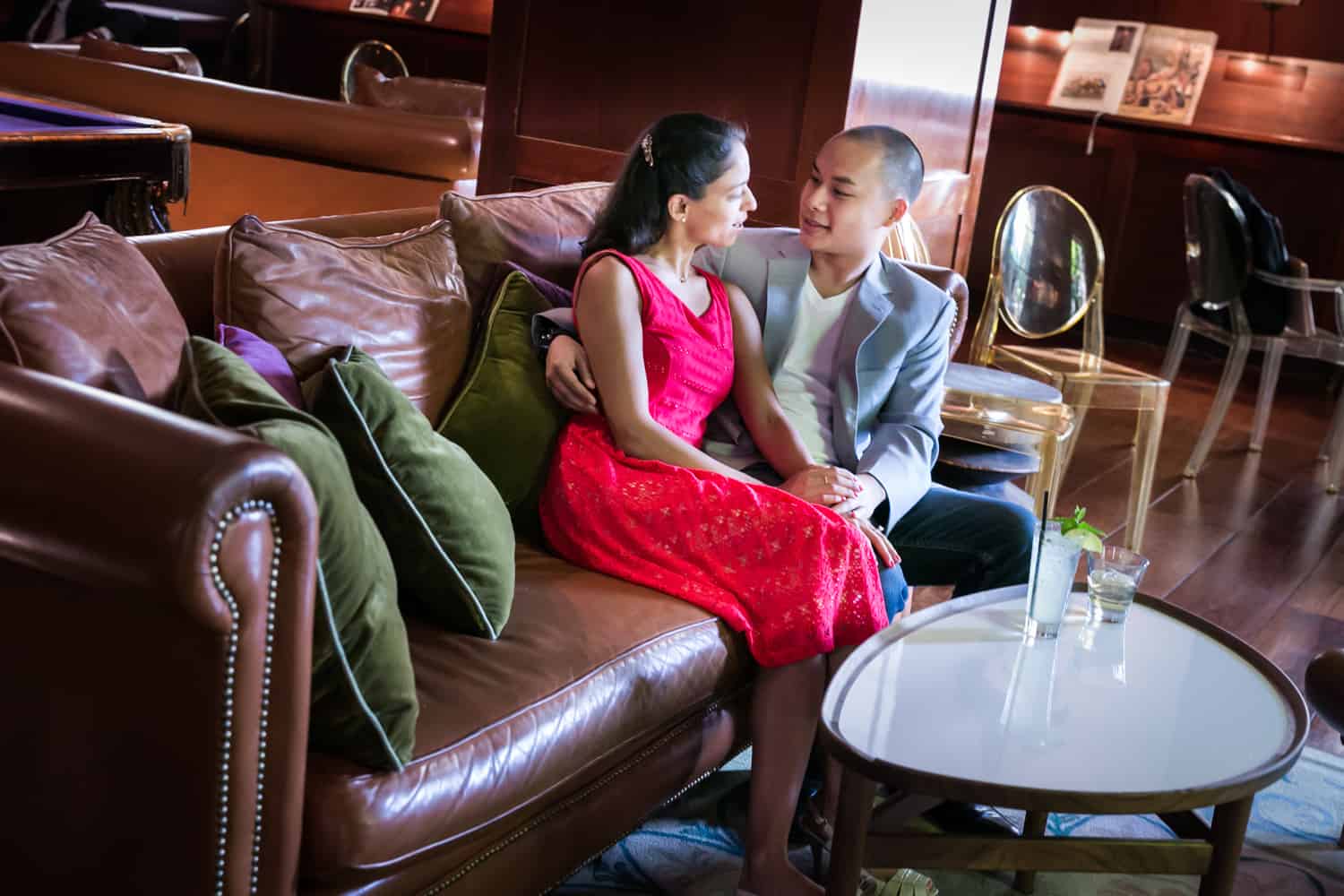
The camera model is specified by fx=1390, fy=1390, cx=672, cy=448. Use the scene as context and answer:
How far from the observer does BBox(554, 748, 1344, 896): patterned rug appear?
2.07 metres

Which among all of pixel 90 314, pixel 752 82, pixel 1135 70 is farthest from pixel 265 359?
pixel 1135 70

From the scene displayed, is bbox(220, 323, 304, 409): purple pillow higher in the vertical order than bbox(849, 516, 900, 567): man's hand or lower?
higher

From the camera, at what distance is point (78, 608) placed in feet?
4.36

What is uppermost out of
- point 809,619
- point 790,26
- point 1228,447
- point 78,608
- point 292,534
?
point 790,26

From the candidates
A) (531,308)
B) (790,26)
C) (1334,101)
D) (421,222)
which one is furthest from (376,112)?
(1334,101)

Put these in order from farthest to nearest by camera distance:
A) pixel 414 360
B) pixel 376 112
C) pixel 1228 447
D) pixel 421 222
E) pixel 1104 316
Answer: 1. pixel 1104 316
2. pixel 1228 447
3. pixel 376 112
4. pixel 421 222
5. pixel 414 360

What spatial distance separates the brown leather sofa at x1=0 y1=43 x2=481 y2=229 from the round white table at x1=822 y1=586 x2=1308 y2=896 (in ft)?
8.75

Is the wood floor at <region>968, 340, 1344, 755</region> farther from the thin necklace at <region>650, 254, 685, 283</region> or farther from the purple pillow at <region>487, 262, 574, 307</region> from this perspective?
Answer: the purple pillow at <region>487, 262, 574, 307</region>

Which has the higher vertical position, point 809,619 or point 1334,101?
point 1334,101

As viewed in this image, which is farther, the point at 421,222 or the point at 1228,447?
the point at 1228,447

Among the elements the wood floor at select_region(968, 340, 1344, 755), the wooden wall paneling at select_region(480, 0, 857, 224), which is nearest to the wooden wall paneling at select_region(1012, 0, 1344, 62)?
the wood floor at select_region(968, 340, 1344, 755)

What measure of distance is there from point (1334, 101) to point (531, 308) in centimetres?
534

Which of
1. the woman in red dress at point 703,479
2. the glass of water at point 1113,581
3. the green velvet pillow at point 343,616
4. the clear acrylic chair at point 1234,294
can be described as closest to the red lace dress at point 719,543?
the woman in red dress at point 703,479

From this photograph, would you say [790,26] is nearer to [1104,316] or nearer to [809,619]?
[809,619]
